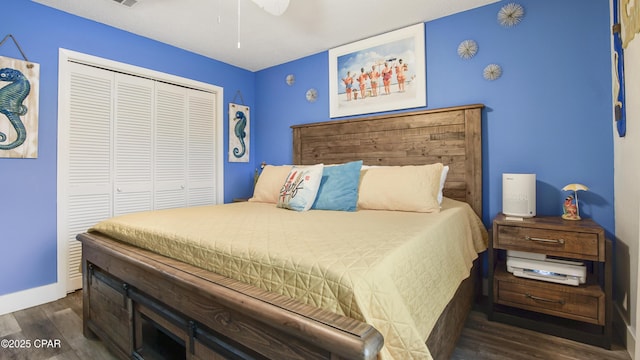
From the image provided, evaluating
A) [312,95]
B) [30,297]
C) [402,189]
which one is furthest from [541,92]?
[30,297]

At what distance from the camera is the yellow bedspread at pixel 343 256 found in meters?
0.86

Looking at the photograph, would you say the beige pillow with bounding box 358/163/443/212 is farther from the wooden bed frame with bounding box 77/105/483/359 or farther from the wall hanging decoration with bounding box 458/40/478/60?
the wall hanging decoration with bounding box 458/40/478/60

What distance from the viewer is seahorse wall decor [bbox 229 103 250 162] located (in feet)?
12.1

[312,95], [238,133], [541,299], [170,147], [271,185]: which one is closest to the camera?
[541,299]

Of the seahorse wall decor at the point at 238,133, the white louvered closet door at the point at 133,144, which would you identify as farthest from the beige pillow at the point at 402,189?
the white louvered closet door at the point at 133,144

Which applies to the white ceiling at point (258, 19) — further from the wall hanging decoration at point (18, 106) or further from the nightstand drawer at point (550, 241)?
the nightstand drawer at point (550, 241)

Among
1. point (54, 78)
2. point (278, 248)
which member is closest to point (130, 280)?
point (278, 248)

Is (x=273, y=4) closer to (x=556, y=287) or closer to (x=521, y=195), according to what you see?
(x=521, y=195)

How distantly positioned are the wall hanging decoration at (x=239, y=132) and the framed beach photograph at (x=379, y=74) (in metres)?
1.23

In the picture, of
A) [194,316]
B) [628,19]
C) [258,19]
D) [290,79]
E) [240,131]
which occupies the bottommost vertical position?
[194,316]

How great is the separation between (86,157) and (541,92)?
12.1ft

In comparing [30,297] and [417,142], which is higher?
[417,142]

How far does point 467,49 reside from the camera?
8.07 ft

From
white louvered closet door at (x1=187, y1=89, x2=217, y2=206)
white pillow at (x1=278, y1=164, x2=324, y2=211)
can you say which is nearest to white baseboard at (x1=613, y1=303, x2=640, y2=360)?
white pillow at (x1=278, y1=164, x2=324, y2=211)
